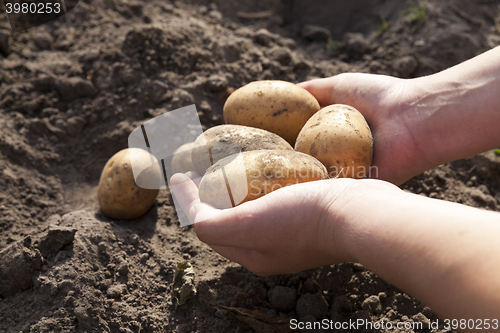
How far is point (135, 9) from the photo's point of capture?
3.50 meters

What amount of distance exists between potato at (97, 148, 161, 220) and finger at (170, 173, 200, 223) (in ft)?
1.61

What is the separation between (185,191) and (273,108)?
731 millimetres

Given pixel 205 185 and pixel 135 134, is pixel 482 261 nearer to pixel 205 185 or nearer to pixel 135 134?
pixel 205 185

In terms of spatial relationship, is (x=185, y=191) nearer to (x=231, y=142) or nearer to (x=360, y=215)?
(x=231, y=142)

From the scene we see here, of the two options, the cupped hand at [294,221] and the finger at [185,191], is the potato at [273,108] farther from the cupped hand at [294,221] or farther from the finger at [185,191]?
the cupped hand at [294,221]

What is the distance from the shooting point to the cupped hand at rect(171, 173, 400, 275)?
1474 millimetres

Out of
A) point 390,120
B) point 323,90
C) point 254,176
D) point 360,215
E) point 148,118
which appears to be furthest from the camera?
point 148,118

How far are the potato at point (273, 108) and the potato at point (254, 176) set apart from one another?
0.44 meters

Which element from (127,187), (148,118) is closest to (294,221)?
(127,187)

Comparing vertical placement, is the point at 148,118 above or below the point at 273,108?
below

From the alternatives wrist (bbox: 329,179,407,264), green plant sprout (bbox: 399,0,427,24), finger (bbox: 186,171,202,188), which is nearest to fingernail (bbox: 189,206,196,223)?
finger (bbox: 186,171,202,188)

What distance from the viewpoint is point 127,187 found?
7.36 feet

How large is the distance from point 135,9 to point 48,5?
34.0 inches

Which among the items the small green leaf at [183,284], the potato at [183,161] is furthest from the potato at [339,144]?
the small green leaf at [183,284]
